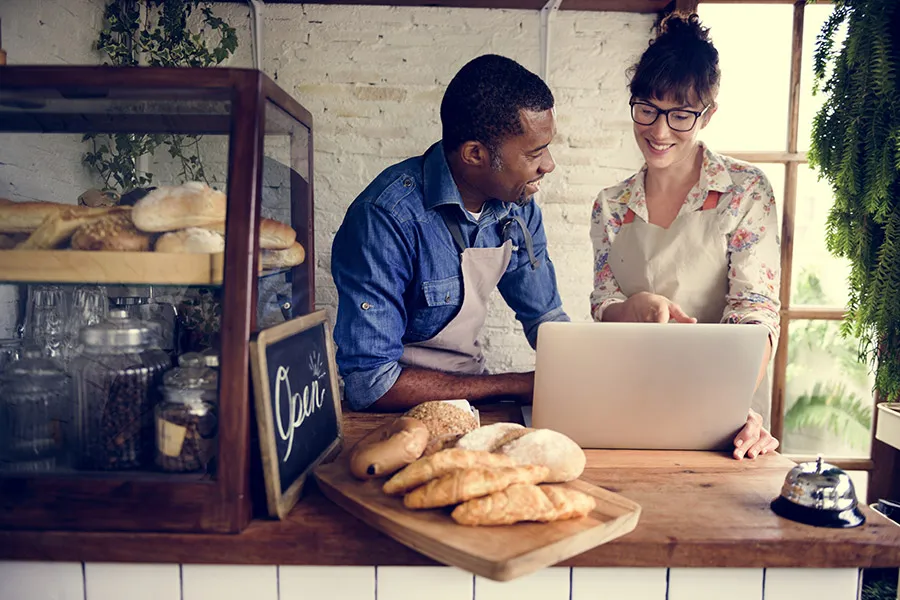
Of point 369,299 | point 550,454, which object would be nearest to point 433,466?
point 550,454

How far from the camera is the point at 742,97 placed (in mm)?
3074

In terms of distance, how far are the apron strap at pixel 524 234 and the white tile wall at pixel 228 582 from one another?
124 centimetres

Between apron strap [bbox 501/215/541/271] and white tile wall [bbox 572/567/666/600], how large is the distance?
1.17m

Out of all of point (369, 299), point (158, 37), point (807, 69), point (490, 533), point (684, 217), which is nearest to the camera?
point (490, 533)

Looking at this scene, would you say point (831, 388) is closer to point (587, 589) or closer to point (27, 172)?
point (587, 589)

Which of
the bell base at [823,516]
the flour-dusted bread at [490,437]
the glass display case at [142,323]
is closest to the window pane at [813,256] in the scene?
the bell base at [823,516]

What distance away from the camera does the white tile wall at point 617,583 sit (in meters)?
0.94

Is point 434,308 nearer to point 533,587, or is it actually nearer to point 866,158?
point 533,587

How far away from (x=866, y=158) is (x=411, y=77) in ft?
6.08

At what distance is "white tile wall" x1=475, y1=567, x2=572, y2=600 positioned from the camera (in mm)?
939

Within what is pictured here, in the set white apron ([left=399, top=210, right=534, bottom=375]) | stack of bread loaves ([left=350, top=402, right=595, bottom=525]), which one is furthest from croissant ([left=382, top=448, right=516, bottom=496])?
white apron ([left=399, top=210, right=534, bottom=375])

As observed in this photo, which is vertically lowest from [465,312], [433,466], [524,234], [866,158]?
[433,466]

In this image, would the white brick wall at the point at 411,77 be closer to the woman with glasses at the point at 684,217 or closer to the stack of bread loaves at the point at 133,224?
the woman with glasses at the point at 684,217

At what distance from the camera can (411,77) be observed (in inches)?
120
